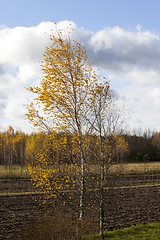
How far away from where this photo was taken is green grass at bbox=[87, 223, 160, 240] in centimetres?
734

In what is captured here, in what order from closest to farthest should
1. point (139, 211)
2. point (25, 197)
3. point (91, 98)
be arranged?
point (91, 98) → point (139, 211) → point (25, 197)

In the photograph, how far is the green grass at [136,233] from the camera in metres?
7.34

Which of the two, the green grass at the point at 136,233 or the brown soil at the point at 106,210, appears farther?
the brown soil at the point at 106,210

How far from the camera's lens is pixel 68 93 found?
7.62 metres

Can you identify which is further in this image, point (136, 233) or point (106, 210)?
point (106, 210)

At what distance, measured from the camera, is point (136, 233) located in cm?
788

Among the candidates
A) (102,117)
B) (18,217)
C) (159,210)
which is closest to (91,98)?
(102,117)

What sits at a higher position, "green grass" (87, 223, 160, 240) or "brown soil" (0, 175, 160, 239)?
"green grass" (87, 223, 160, 240)

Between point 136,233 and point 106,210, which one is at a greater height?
point 136,233

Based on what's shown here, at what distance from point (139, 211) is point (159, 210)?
1.17 m

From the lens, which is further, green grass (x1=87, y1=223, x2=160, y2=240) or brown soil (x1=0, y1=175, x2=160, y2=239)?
brown soil (x1=0, y1=175, x2=160, y2=239)

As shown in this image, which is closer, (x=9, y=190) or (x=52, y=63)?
(x=52, y=63)

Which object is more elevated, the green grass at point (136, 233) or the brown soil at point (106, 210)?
the green grass at point (136, 233)

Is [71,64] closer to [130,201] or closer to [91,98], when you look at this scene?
[91,98]
